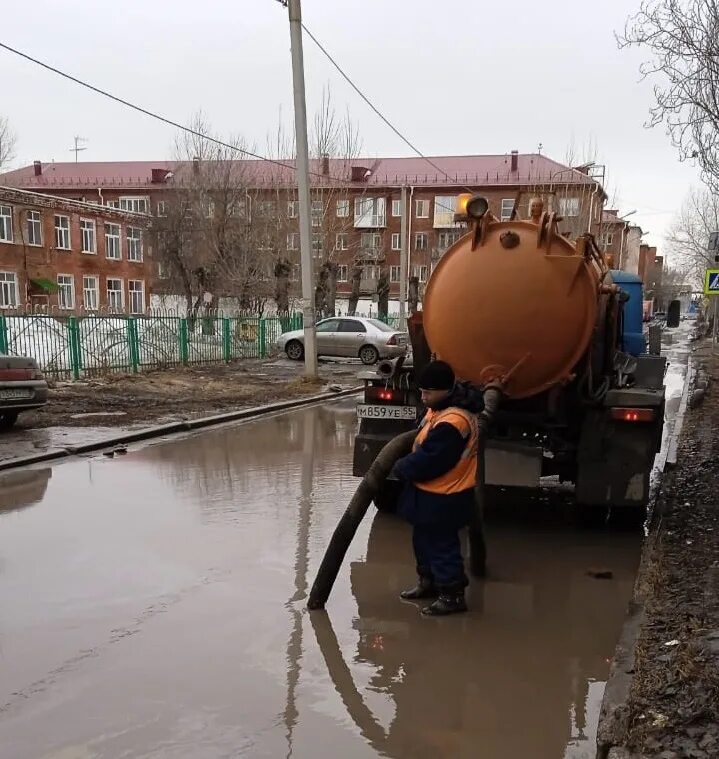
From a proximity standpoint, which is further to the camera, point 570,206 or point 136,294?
point 136,294

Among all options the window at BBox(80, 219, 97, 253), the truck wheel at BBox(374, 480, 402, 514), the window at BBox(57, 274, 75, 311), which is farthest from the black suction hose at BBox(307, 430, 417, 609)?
the window at BBox(80, 219, 97, 253)

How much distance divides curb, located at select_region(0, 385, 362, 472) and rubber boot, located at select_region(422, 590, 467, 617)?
18.1ft

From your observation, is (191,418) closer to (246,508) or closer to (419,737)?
(246,508)

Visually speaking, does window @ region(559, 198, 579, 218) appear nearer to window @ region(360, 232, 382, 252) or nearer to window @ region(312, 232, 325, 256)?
window @ region(312, 232, 325, 256)

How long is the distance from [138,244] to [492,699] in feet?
130

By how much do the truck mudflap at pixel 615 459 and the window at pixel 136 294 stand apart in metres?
37.0

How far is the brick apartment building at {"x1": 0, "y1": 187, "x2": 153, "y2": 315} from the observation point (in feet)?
102

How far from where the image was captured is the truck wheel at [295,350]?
77.6 ft

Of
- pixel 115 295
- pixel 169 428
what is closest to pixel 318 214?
pixel 115 295

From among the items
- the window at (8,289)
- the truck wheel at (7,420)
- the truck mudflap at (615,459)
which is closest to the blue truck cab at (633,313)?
the truck mudflap at (615,459)

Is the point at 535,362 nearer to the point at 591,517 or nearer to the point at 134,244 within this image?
the point at 591,517

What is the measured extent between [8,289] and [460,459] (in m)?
32.2

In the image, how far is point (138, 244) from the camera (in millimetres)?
39625

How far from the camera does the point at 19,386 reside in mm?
9328
